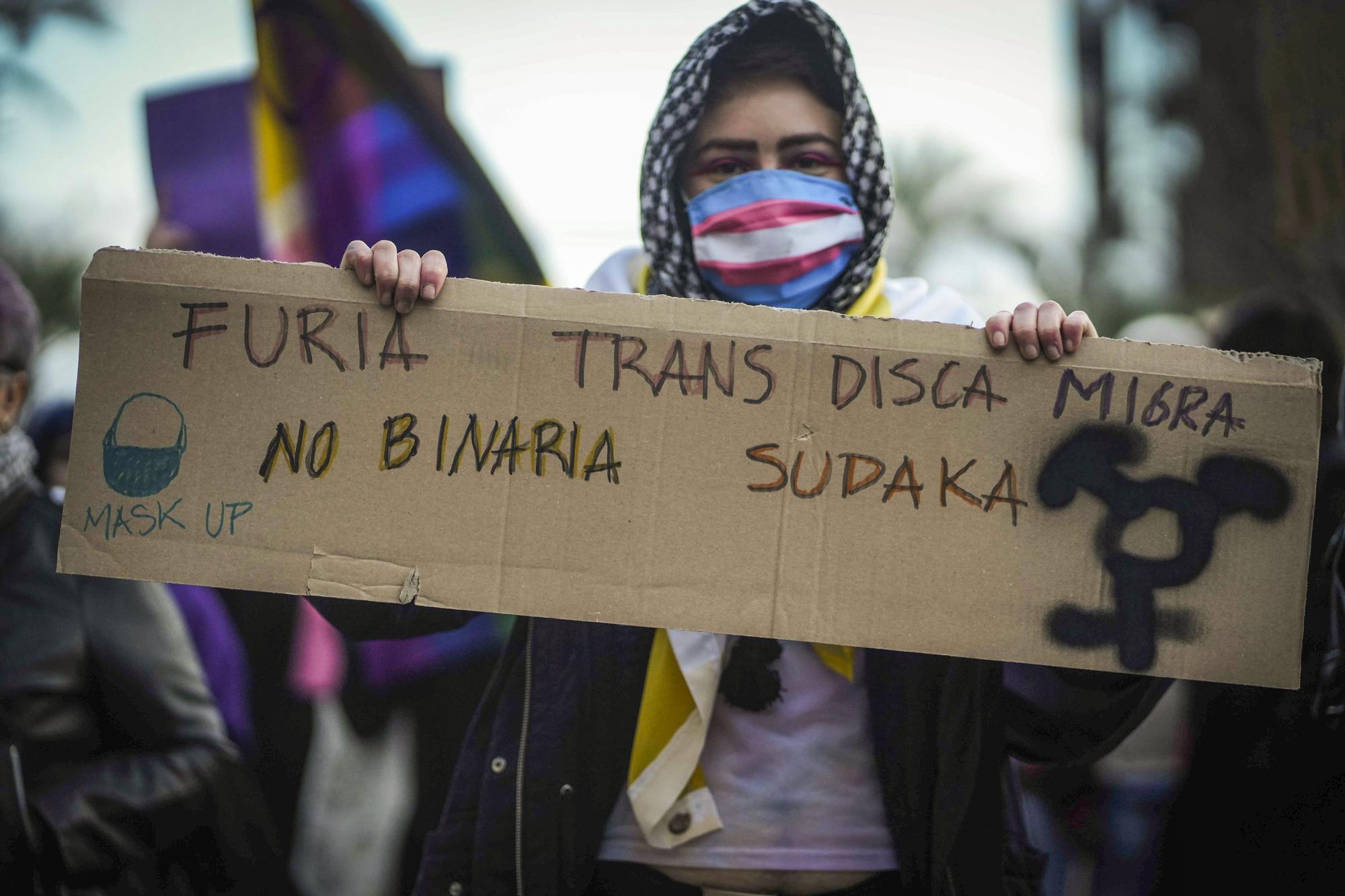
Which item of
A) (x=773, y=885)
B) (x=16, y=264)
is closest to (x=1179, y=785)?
(x=773, y=885)

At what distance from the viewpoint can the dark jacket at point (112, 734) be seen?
6.81ft

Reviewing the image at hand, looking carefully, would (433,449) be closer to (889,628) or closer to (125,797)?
(889,628)

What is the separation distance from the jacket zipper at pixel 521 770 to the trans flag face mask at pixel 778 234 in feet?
2.28

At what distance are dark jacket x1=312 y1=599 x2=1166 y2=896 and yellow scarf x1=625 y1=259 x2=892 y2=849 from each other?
0.11 ft

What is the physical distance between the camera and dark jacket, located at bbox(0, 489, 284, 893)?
207 cm

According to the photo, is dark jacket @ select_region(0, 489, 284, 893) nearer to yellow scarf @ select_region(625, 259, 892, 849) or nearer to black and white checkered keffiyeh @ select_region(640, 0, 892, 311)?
yellow scarf @ select_region(625, 259, 892, 849)

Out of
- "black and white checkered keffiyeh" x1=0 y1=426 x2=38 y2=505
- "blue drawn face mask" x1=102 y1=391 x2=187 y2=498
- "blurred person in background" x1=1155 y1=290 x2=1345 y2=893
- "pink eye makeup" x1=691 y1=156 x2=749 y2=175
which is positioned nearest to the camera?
"blue drawn face mask" x1=102 y1=391 x2=187 y2=498

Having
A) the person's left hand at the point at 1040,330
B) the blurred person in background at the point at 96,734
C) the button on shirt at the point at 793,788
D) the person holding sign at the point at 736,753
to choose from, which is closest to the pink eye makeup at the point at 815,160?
the person holding sign at the point at 736,753

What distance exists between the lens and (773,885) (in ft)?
5.33

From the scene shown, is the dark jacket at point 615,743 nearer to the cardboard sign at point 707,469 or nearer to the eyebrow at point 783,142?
the cardboard sign at point 707,469

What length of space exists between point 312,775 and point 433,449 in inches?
112

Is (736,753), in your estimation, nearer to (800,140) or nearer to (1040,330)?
(1040,330)

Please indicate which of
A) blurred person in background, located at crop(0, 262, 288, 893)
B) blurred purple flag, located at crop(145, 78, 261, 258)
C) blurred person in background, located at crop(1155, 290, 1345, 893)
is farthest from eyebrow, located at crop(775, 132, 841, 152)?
blurred purple flag, located at crop(145, 78, 261, 258)

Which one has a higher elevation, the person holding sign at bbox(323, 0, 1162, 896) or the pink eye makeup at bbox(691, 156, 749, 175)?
the pink eye makeup at bbox(691, 156, 749, 175)
